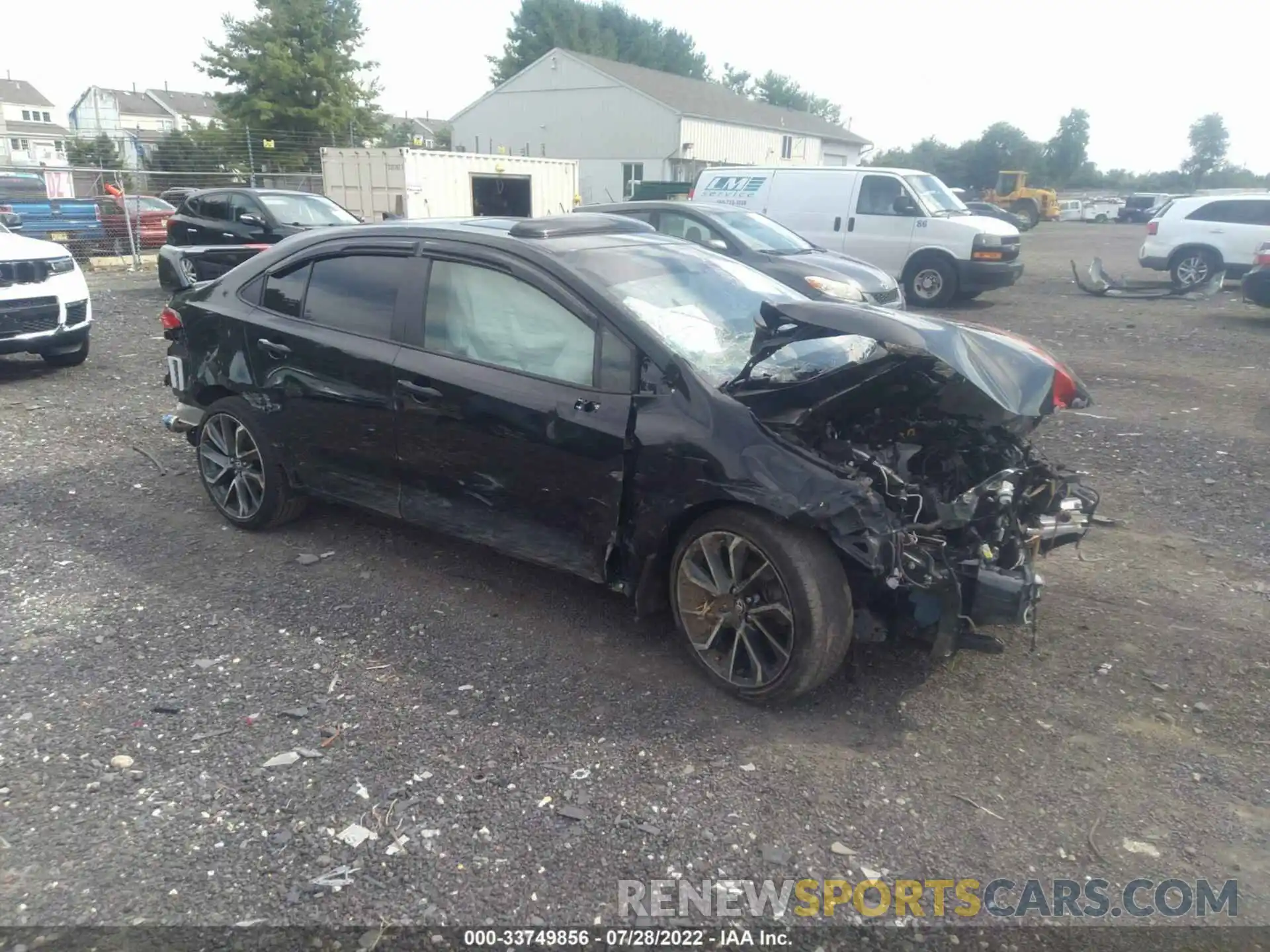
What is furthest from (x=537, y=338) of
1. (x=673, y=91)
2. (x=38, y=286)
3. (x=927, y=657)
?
(x=673, y=91)

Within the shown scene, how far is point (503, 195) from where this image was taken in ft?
82.1

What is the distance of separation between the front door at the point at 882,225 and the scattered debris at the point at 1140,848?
12.4 meters

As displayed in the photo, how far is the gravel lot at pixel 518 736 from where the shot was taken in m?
2.75

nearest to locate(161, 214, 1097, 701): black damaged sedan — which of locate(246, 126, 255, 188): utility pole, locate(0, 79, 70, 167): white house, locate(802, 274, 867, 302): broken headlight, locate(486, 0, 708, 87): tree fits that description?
locate(802, 274, 867, 302): broken headlight

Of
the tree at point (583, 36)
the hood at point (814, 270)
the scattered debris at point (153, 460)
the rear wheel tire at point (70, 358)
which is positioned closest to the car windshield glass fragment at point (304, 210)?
the rear wheel tire at point (70, 358)

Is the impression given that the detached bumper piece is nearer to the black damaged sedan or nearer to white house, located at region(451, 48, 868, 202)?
the black damaged sedan

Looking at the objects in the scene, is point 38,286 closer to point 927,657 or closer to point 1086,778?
point 927,657

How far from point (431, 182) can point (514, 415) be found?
19.9m

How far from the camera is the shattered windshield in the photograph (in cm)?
365

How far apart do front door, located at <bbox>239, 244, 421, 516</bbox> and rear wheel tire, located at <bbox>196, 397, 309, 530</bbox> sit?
152 mm

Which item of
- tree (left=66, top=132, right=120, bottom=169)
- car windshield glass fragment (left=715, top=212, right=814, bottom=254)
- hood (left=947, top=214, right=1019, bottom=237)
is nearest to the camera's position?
car windshield glass fragment (left=715, top=212, right=814, bottom=254)

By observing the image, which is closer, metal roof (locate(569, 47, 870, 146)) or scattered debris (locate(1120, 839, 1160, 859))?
scattered debris (locate(1120, 839, 1160, 859))

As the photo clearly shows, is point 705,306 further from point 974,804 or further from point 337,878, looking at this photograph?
point 337,878

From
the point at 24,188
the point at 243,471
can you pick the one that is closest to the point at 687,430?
the point at 243,471
